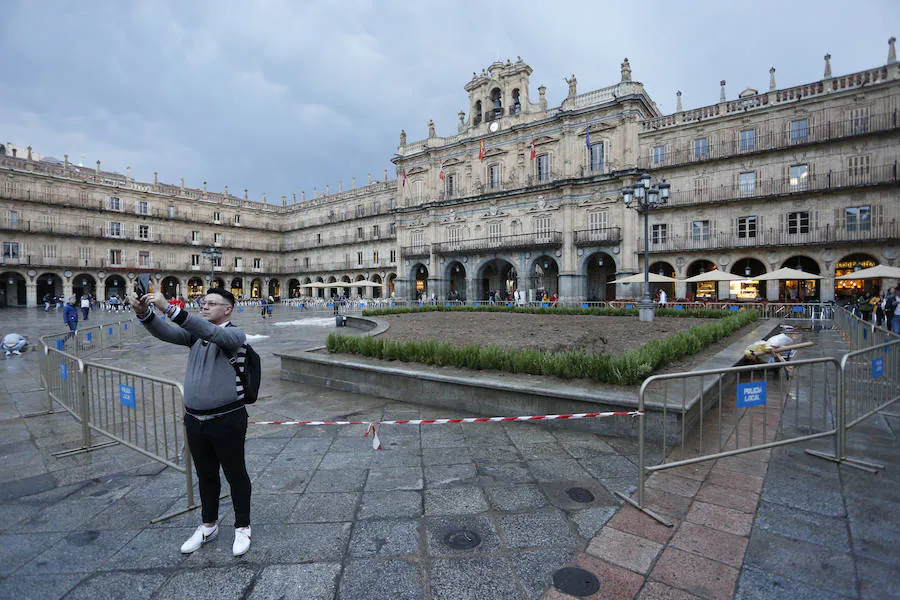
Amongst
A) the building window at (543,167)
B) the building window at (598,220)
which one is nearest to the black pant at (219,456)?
the building window at (598,220)

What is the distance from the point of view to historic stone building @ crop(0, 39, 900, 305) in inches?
870

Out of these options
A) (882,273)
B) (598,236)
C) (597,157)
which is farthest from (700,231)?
(882,273)

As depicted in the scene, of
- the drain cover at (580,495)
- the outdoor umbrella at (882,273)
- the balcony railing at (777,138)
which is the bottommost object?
the drain cover at (580,495)

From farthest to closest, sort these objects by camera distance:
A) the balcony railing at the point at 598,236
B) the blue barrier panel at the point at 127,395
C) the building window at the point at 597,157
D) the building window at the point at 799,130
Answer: the building window at the point at 597,157 < the balcony railing at the point at 598,236 < the building window at the point at 799,130 < the blue barrier panel at the point at 127,395

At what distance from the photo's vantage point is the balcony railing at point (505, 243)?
97.5ft

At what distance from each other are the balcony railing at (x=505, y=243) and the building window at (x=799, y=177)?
13.0 metres

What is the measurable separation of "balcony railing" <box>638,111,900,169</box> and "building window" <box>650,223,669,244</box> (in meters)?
3.70

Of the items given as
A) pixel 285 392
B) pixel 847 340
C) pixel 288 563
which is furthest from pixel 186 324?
pixel 847 340

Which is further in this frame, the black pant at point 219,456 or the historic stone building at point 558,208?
the historic stone building at point 558,208

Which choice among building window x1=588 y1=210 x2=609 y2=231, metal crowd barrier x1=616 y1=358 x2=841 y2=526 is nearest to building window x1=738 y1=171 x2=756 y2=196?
building window x1=588 y1=210 x2=609 y2=231

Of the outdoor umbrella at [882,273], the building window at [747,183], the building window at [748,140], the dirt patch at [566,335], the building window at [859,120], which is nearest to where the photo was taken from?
the dirt patch at [566,335]

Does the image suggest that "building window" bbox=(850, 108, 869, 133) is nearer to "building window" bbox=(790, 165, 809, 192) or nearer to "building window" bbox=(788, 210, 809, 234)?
"building window" bbox=(790, 165, 809, 192)

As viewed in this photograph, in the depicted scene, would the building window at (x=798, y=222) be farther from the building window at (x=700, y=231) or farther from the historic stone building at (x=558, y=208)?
the building window at (x=700, y=231)

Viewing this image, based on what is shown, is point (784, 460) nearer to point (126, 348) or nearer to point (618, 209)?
point (126, 348)
